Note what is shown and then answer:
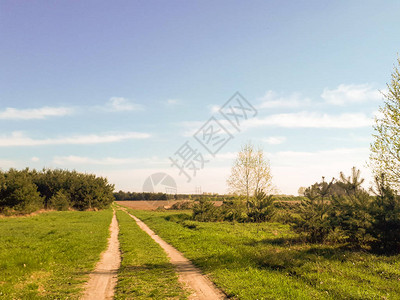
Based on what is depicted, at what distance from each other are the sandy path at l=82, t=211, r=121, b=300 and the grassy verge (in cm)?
26

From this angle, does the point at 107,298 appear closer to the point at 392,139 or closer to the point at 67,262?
the point at 67,262

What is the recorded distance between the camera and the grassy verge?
26.7 ft

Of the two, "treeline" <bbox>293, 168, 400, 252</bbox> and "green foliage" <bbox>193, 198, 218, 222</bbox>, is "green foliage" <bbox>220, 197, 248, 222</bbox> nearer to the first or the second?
"green foliage" <bbox>193, 198, 218, 222</bbox>

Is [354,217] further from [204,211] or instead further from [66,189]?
[66,189]

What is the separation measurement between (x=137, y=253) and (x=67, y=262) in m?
3.54

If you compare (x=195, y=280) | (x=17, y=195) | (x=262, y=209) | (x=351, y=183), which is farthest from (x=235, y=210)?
(x=17, y=195)

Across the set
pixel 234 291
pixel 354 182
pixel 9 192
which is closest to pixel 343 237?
pixel 354 182

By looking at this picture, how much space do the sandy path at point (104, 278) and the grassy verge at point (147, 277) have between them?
0.85 ft

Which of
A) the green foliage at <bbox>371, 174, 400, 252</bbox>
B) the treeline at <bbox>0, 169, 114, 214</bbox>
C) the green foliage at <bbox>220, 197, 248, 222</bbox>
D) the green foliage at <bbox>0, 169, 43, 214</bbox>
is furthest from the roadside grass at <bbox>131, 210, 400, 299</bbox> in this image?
the treeline at <bbox>0, 169, 114, 214</bbox>

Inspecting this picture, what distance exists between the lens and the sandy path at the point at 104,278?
27.1 ft

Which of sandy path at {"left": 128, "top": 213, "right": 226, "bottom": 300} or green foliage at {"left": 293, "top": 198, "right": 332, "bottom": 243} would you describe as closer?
sandy path at {"left": 128, "top": 213, "right": 226, "bottom": 300}

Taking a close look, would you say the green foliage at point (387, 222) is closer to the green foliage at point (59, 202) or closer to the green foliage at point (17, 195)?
the green foliage at point (17, 195)

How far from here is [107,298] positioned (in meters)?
7.92

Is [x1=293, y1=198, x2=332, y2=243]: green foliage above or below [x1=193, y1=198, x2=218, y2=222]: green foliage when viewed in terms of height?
above
